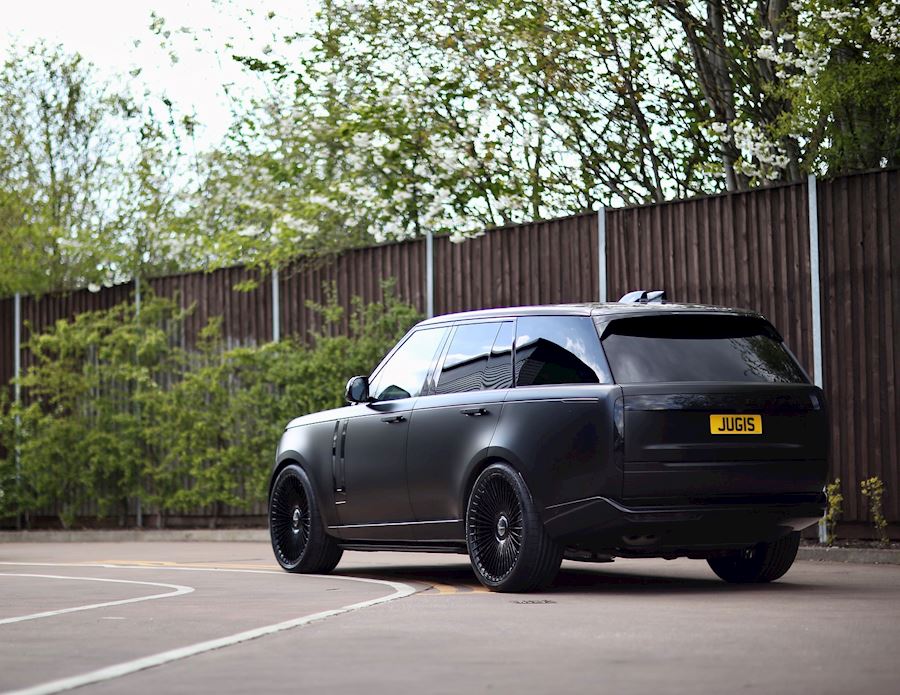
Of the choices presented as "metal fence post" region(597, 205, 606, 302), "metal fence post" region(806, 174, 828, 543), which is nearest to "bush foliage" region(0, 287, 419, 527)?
"metal fence post" region(597, 205, 606, 302)

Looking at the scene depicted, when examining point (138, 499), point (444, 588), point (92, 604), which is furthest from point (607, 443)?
point (138, 499)

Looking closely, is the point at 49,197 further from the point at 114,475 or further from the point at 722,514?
the point at 722,514

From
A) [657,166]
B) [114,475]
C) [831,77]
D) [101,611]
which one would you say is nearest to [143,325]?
[114,475]

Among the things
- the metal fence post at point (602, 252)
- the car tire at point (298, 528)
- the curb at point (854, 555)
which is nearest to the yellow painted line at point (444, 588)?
the car tire at point (298, 528)

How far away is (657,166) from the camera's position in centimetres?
2178

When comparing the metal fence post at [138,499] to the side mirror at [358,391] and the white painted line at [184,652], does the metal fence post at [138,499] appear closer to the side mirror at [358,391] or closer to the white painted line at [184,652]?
the side mirror at [358,391]

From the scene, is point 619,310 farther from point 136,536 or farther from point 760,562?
point 136,536

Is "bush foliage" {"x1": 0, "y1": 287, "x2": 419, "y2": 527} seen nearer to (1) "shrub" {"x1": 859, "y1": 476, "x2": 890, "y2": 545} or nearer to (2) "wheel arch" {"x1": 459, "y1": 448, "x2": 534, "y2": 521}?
(1) "shrub" {"x1": 859, "y1": 476, "x2": 890, "y2": 545}

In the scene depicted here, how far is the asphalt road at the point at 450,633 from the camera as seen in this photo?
23.1 ft

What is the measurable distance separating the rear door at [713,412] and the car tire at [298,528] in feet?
11.9

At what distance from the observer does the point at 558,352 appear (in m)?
11.4

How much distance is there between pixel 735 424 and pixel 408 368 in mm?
2878

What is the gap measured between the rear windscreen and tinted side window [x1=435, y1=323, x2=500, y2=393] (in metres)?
1.14

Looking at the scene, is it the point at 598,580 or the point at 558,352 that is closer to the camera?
the point at 558,352
